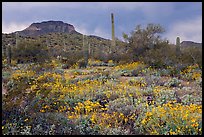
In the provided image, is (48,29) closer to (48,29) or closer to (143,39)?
(48,29)

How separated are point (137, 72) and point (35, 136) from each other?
7.81m

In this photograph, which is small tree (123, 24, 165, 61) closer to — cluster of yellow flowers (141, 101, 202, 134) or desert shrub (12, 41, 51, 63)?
desert shrub (12, 41, 51, 63)

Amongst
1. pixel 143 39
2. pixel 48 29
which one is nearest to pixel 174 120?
pixel 143 39

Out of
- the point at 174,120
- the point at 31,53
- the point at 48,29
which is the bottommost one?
the point at 174,120

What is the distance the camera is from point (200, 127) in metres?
4.98

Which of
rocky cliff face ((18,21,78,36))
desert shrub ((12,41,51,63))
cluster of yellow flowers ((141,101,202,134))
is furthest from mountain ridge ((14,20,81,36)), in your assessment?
cluster of yellow flowers ((141,101,202,134))

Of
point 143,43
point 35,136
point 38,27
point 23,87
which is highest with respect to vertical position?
point 38,27

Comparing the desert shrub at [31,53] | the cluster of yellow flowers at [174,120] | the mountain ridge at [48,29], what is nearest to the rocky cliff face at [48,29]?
the mountain ridge at [48,29]

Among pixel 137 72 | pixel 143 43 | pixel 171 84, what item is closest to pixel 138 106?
pixel 171 84

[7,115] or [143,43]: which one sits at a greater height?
[143,43]

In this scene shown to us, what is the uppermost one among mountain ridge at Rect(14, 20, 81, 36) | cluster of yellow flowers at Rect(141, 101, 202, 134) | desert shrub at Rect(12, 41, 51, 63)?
mountain ridge at Rect(14, 20, 81, 36)

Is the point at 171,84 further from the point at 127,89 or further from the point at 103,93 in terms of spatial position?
the point at 103,93

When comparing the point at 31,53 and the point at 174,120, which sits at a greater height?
the point at 31,53

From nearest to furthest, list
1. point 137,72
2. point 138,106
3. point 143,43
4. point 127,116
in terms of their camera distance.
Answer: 1. point 127,116
2. point 138,106
3. point 137,72
4. point 143,43
